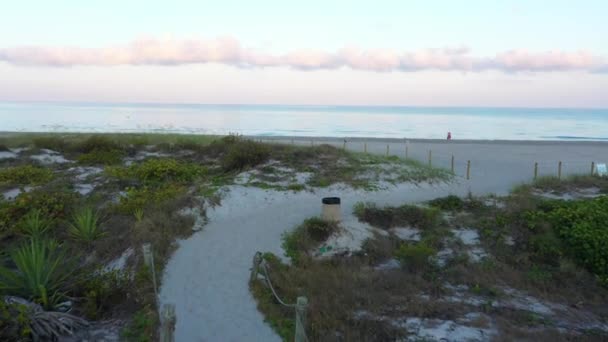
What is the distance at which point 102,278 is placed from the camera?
8664 millimetres

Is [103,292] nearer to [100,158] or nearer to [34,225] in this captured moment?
[34,225]

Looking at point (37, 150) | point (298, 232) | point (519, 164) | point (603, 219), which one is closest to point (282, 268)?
point (298, 232)

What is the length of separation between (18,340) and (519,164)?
87.6ft

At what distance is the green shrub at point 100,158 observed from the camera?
64.4 ft

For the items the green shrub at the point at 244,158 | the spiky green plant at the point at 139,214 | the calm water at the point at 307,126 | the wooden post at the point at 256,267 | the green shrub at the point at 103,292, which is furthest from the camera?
the calm water at the point at 307,126

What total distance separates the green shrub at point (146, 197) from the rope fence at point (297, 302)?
16.0 feet

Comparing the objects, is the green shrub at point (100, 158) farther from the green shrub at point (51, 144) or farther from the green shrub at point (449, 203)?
the green shrub at point (449, 203)

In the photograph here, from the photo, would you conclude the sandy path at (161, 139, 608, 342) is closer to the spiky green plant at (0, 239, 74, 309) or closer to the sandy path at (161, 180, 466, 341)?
the sandy path at (161, 180, 466, 341)

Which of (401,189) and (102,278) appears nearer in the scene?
(102,278)

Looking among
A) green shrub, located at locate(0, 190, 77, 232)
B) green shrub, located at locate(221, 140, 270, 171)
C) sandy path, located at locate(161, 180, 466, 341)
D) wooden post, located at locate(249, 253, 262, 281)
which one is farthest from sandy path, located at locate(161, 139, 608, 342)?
green shrub, located at locate(0, 190, 77, 232)

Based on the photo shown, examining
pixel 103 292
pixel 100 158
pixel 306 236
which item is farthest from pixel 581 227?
pixel 100 158

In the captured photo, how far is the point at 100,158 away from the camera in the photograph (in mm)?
Result: 19906

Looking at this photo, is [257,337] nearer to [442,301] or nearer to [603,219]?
[442,301]

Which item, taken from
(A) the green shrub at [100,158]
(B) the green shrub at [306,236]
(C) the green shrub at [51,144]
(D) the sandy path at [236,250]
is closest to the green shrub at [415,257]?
(B) the green shrub at [306,236]
